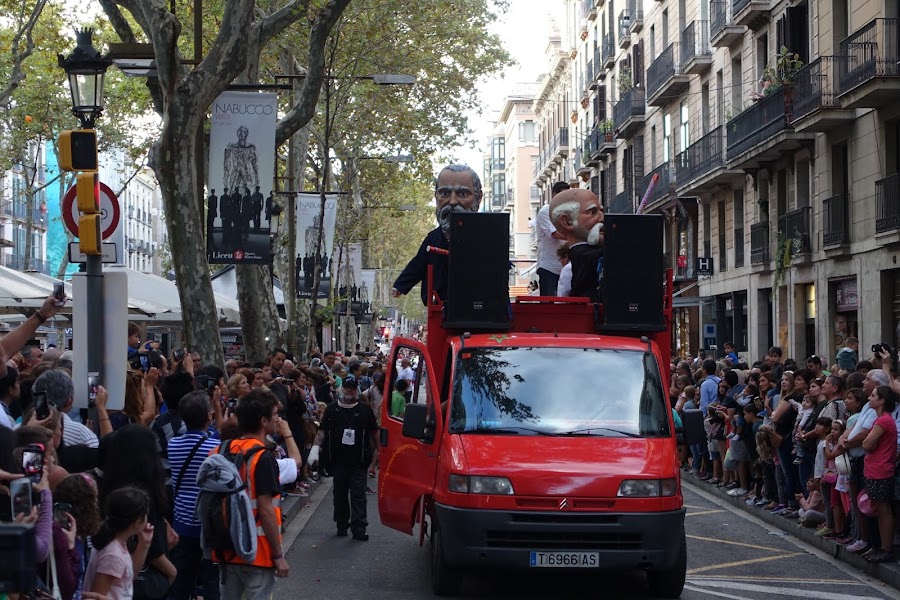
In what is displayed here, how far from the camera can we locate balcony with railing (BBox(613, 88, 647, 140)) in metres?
48.2

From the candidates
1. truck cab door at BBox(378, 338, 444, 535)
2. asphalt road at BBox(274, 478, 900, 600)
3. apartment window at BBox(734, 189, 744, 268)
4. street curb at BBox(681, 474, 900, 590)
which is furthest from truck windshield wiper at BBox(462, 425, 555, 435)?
apartment window at BBox(734, 189, 744, 268)

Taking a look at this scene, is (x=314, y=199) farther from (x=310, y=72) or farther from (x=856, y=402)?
(x=856, y=402)

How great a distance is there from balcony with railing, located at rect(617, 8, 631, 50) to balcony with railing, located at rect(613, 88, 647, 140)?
7.08 ft

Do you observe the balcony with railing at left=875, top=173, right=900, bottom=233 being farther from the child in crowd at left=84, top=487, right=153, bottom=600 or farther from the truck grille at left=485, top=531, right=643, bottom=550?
the child in crowd at left=84, top=487, right=153, bottom=600

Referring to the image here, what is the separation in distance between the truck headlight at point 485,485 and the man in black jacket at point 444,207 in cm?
284

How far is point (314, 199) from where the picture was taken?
99.7 ft

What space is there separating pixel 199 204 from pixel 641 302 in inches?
352

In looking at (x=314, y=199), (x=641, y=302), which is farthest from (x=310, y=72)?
(x=641, y=302)

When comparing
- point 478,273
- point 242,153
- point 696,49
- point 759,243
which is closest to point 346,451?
point 478,273

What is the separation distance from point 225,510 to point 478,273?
15.0 ft

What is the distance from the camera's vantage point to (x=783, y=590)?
37.8ft

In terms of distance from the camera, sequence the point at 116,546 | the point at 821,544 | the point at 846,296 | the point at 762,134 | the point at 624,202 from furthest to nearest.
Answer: the point at 624,202, the point at 762,134, the point at 846,296, the point at 821,544, the point at 116,546

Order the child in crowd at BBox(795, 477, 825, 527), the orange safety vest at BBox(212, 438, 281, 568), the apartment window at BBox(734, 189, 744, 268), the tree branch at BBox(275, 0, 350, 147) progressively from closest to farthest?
the orange safety vest at BBox(212, 438, 281, 568), the child in crowd at BBox(795, 477, 825, 527), the tree branch at BBox(275, 0, 350, 147), the apartment window at BBox(734, 189, 744, 268)

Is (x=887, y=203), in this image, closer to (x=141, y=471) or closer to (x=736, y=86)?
(x=736, y=86)
